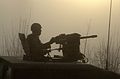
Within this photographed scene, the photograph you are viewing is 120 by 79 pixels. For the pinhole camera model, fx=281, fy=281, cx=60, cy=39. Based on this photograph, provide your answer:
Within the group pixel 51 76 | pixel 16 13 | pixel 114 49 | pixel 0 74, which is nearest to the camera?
pixel 51 76

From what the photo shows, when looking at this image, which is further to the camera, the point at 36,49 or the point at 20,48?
the point at 20,48

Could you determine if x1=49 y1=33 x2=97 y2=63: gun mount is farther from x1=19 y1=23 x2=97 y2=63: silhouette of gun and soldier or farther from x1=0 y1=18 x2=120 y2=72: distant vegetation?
x1=0 y1=18 x2=120 y2=72: distant vegetation

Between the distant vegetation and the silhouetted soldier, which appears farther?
the distant vegetation

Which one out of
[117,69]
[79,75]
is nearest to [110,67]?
[117,69]

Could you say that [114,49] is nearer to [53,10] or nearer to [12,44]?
[53,10]

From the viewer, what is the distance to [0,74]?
1.21 m

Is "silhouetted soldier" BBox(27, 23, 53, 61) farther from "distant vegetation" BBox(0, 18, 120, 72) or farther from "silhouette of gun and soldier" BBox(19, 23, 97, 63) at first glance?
"distant vegetation" BBox(0, 18, 120, 72)

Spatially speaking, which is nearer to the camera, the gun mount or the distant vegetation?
the gun mount

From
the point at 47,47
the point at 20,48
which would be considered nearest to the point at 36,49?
the point at 47,47

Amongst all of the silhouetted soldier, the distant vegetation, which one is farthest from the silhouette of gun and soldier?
the distant vegetation

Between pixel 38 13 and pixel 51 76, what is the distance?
96 centimetres

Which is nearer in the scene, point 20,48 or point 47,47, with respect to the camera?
point 47,47

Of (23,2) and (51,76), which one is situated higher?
(23,2)

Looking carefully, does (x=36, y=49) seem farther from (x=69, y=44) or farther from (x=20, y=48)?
(x=20, y=48)
